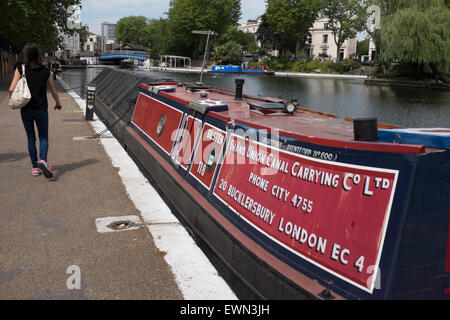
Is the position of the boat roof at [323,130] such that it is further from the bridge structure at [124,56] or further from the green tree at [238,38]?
the bridge structure at [124,56]

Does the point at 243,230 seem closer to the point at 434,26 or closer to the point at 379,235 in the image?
the point at 379,235

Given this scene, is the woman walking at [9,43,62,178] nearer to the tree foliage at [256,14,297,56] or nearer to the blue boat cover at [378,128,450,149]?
the blue boat cover at [378,128,450,149]

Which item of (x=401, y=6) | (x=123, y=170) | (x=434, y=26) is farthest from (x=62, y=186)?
(x=401, y=6)

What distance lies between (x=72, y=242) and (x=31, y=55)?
2915 mm

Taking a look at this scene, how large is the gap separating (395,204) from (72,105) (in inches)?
607

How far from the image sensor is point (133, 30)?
146m

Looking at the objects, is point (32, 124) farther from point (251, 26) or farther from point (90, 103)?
point (251, 26)

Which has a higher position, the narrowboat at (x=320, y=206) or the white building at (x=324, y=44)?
the white building at (x=324, y=44)

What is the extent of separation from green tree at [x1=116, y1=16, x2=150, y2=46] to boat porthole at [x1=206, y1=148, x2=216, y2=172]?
5692 inches

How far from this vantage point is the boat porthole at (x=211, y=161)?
4441 millimetres

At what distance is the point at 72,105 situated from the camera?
16.1 m

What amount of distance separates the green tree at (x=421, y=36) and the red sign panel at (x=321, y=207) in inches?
1375

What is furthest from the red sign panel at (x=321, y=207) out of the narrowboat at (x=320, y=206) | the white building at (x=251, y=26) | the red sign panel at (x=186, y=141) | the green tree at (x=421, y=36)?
the white building at (x=251, y=26)
